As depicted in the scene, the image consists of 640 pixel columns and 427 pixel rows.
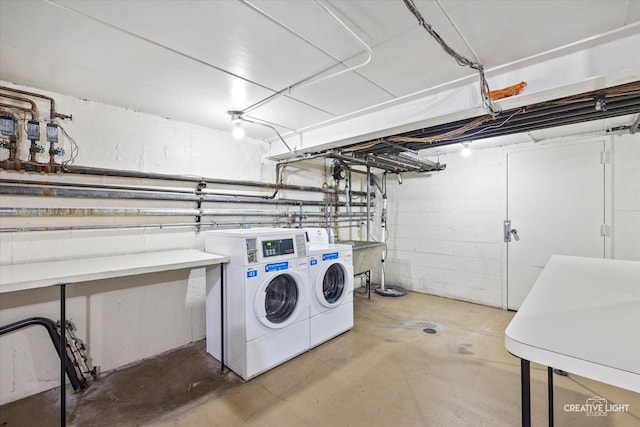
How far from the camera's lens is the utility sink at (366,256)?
12.4 feet

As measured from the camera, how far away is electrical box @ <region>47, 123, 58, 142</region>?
2.17 m

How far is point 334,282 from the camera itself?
323cm

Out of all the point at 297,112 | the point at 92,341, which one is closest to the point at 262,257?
the point at 297,112

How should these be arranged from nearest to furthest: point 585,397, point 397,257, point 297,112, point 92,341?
point 585,397 < point 92,341 < point 297,112 < point 397,257

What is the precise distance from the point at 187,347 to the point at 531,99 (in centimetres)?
367

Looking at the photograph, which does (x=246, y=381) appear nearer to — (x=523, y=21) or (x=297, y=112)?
(x=297, y=112)

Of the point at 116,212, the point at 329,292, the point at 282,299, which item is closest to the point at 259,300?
the point at 282,299

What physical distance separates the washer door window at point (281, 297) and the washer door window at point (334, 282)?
53cm

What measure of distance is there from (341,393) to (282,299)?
96cm

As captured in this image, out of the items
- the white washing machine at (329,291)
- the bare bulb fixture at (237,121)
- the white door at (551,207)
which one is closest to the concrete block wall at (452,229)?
the white door at (551,207)

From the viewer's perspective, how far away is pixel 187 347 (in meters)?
2.88

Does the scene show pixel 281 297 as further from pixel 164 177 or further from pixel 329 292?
pixel 164 177

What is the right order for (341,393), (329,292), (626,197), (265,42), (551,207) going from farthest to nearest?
1. (551,207)
2. (329,292)
3. (626,197)
4. (341,393)
5. (265,42)

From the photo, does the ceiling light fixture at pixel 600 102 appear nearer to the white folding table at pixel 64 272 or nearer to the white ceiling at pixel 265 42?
the white ceiling at pixel 265 42
